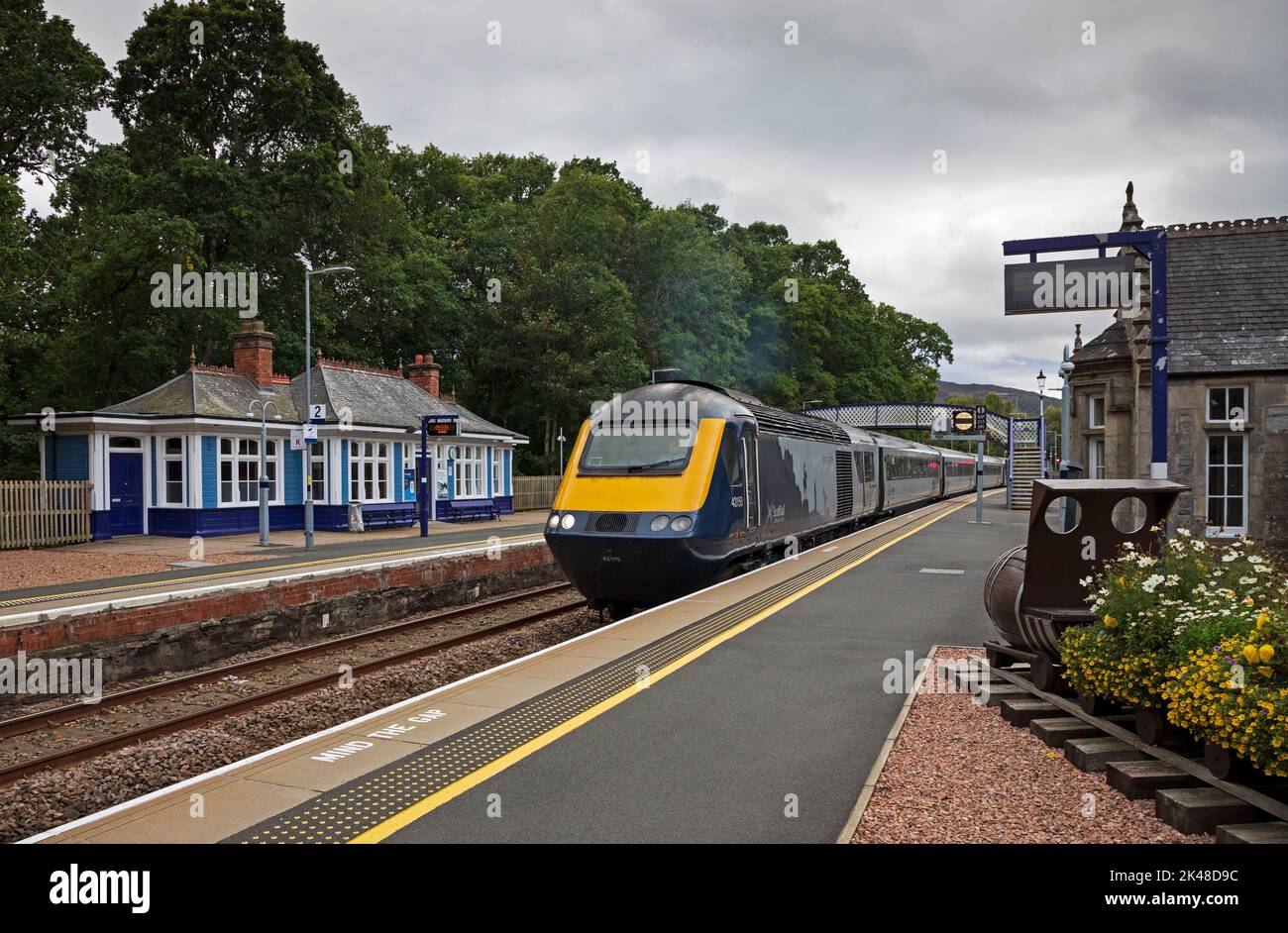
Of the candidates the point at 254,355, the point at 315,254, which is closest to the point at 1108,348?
the point at 254,355

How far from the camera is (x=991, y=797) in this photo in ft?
17.3

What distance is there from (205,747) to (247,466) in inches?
761

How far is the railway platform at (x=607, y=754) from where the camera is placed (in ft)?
15.9

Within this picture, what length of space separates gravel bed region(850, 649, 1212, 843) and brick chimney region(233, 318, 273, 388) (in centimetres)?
2755

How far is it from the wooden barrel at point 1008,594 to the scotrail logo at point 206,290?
1289 inches

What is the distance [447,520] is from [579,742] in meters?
27.7

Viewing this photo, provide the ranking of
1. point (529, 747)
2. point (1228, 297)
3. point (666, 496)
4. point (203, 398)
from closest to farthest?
point (529, 747) → point (666, 496) → point (1228, 297) → point (203, 398)

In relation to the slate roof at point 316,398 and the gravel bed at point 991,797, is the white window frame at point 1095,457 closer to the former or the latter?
the gravel bed at point 991,797

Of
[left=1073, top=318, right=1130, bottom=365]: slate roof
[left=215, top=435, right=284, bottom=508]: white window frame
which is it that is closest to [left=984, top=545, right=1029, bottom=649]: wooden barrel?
[left=1073, top=318, right=1130, bottom=365]: slate roof

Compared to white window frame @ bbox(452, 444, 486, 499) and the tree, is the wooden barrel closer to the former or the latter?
white window frame @ bbox(452, 444, 486, 499)

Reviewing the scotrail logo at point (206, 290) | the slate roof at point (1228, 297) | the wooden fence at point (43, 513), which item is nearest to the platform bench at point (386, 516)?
the wooden fence at point (43, 513)

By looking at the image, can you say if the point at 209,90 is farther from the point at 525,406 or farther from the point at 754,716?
the point at 754,716

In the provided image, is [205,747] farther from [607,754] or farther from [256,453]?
[256,453]

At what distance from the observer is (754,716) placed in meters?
6.91
